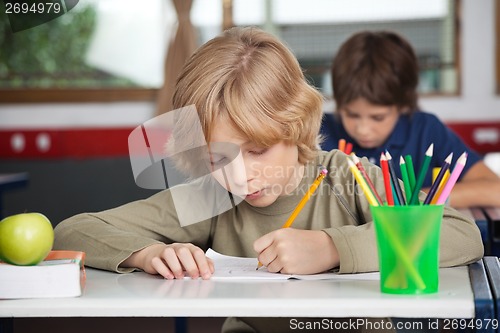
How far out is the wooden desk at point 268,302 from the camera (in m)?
0.90

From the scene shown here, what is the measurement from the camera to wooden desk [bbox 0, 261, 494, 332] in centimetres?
90

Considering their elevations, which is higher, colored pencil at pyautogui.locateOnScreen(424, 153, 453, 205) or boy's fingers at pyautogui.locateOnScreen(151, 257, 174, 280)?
colored pencil at pyautogui.locateOnScreen(424, 153, 453, 205)

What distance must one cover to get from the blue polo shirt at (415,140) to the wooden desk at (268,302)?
1.34 meters

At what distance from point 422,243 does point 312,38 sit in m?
3.71

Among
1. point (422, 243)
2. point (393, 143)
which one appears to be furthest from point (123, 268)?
point (393, 143)

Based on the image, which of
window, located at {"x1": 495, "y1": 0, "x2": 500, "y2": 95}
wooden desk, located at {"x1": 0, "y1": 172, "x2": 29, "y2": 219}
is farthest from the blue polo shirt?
window, located at {"x1": 495, "y1": 0, "x2": 500, "y2": 95}

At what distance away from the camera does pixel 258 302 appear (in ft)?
Result: 3.03

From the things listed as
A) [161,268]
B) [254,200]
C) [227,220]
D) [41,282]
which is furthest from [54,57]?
[41,282]

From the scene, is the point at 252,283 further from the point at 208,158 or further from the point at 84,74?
the point at 84,74

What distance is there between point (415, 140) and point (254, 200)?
1.17m

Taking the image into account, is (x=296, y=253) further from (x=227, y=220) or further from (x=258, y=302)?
(x=227, y=220)

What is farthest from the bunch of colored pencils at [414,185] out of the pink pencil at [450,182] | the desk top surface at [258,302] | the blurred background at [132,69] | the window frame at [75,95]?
the window frame at [75,95]

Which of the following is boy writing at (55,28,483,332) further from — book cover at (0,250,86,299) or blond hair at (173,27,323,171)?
book cover at (0,250,86,299)

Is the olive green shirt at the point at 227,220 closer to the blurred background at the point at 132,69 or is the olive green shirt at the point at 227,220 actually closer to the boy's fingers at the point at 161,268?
the boy's fingers at the point at 161,268
